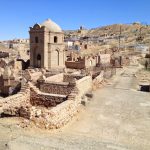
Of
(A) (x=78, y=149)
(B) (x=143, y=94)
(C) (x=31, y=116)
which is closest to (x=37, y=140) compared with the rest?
(A) (x=78, y=149)

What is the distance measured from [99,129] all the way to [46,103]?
3.45m

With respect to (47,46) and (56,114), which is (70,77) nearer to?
(56,114)

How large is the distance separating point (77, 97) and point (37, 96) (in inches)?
78.0

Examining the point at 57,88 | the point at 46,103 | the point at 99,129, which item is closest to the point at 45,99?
the point at 46,103

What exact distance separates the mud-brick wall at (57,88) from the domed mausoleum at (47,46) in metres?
15.0

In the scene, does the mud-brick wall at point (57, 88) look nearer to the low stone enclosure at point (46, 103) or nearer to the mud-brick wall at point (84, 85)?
the low stone enclosure at point (46, 103)

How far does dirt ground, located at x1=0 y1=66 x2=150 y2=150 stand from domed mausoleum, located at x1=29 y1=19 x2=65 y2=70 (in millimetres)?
14706

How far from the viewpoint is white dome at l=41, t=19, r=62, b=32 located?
31.1 m

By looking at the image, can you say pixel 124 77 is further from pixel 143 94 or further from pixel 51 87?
pixel 51 87

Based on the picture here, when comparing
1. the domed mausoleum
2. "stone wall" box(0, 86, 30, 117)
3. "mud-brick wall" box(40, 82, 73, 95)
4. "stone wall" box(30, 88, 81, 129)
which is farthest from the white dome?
"stone wall" box(30, 88, 81, 129)

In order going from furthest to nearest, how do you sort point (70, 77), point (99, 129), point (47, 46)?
point (47, 46), point (70, 77), point (99, 129)

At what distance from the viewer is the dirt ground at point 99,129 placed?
7.20 m

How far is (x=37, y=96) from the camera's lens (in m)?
13.1

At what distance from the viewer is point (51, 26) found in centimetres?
3128
